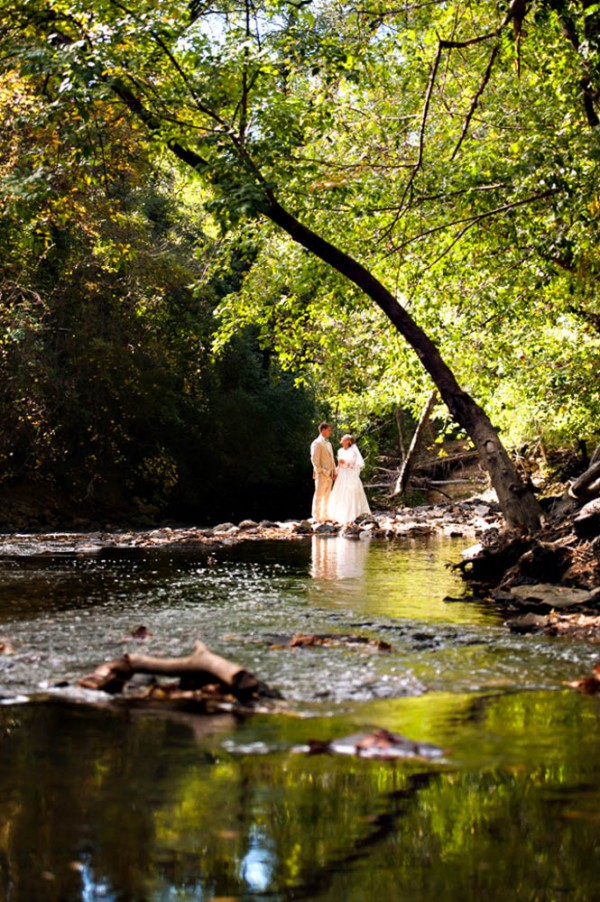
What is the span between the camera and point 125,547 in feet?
63.8

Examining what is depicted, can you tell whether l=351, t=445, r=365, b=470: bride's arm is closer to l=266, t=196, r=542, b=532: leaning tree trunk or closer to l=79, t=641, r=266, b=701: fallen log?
l=266, t=196, r=542, b=532: leaning tree trunk

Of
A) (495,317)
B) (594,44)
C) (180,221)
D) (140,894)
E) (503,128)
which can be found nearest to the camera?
(140,894)

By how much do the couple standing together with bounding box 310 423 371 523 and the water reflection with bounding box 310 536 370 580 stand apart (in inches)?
114

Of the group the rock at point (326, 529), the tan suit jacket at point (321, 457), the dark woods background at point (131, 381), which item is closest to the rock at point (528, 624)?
the dark woods background at point (131, 381)

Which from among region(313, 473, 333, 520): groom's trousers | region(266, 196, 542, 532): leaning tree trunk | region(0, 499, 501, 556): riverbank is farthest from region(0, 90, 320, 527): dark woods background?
region(266, 196, 542, 532): leaning tree trunk

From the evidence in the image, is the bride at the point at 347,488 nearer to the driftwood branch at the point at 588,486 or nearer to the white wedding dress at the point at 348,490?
the white wedding dress at the point at 348,490

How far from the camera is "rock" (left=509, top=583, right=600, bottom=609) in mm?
10078

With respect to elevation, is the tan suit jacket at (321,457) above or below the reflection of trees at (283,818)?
above

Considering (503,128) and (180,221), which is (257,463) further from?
(503,128)

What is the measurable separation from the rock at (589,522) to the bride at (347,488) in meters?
13.7

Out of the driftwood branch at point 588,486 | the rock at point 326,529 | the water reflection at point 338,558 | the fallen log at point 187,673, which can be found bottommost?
the fallen log at point 187,673

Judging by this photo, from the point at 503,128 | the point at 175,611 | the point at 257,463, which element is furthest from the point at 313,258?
the point at 257,463

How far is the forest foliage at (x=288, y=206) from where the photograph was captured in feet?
42.7

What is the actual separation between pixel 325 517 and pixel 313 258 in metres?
12.5
